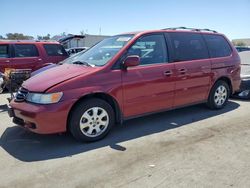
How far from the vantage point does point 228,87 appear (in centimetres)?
652

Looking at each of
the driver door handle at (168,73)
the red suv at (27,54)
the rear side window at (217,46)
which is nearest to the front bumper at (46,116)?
the driver door handle at (168,73)

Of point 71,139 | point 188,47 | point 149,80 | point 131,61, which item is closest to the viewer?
point 131,61

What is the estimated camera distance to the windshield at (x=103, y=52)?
15.7 feet

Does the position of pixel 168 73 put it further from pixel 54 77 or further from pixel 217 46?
pixel 54 77

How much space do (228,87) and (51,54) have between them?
6203 millimetres

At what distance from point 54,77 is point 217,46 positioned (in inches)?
150

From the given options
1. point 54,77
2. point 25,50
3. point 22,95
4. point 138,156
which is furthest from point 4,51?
point 138,156

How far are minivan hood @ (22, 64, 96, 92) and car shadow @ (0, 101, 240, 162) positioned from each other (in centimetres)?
89

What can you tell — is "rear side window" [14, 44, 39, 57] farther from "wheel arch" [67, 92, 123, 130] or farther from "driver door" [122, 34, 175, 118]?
"wheel arch" [67, 92, 123, 130]

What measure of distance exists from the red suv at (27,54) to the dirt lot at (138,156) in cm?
454

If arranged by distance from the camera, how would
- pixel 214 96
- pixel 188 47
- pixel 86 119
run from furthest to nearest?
pixel 214 96, pixel 188 47, pixel 86 119

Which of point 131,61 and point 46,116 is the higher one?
point 131,61

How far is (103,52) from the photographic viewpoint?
5039 millimetres

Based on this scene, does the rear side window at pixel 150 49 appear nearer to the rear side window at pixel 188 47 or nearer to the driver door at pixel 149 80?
the driver door at pixel 149 80
